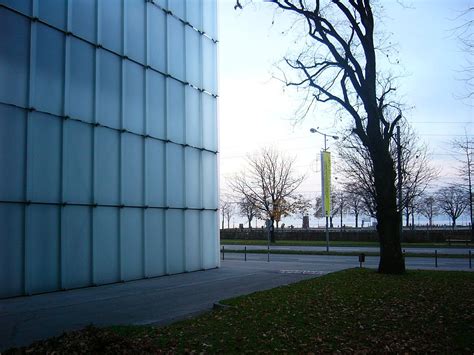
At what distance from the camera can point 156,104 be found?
2130 centimetres

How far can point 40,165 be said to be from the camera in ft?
50.9

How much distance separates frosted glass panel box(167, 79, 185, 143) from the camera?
22156mm

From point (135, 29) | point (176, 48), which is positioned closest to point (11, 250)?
point (135, 29)

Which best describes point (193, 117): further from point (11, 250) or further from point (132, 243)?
point (11, 250)

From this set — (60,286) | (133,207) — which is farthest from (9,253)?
(133,207)

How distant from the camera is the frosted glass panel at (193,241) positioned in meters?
23.0

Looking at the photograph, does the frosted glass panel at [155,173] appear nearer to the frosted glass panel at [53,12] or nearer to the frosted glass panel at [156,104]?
the frosted glass panel at [156,104]

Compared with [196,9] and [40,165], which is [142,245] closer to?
[40,165]

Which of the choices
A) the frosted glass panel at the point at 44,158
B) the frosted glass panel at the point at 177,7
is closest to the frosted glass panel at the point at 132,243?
the frosted glass panel at the point at 44,158

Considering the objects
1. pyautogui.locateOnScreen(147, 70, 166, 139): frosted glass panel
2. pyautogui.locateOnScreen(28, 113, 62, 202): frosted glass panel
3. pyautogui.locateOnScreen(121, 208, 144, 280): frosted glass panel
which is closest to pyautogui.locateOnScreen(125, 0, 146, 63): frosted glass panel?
pyautogui.locateOnScreen(147, 70, 166, 139): frosted glass panel

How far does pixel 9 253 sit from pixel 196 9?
15729 mm

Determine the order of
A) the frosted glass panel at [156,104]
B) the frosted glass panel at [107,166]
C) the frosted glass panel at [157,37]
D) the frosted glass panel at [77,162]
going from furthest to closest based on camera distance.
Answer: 1. the frosted glass panel at [157,37]
2. the frosted glass panel at [156,104]
3. the frosted glass panel at [107,166]
4. the frosted glass panel at [77,162]

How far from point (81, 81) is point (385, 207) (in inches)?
486

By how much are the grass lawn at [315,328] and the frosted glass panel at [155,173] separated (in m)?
8.89
